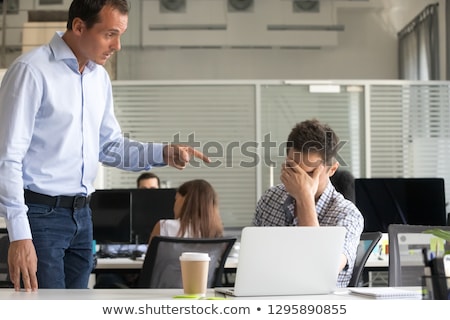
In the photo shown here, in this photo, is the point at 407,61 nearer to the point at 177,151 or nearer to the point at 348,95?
the point at 348,95

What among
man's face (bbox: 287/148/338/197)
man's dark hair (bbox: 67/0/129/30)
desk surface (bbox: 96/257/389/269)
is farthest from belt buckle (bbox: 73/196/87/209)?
desk surface (bbox: 96/257/389/269)

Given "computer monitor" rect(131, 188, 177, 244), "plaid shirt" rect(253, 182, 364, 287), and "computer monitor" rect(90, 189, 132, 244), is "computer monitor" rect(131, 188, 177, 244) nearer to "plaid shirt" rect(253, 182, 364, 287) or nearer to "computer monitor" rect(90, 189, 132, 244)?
"computer monitor" rect(90, 189, 132, 244)

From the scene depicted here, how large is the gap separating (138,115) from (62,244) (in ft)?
18.4

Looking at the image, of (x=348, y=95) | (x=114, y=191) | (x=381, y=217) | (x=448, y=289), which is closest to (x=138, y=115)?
(x=348, y=95)

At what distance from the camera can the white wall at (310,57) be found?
8.62m

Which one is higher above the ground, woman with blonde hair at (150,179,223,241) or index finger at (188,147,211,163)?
index finger at (188,147,211,163)

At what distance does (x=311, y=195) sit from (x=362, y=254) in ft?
1.43

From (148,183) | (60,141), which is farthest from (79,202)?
(148,183)

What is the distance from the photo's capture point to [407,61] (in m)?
8.64

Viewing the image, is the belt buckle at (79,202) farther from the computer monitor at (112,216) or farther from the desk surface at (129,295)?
the computer monitor at (112,216)

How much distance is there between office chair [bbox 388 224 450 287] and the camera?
2.93 metres

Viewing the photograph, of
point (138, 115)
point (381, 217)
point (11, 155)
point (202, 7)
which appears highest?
point (202, 7)

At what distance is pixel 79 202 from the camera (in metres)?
2.61

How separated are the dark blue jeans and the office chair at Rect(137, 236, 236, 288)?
1194mm
